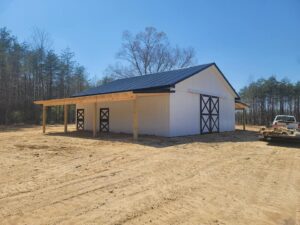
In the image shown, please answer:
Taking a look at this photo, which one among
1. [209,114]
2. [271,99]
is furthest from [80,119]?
[271,99]

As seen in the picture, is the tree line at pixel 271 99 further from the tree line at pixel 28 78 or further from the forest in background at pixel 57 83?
the tree line at pixel 28 78

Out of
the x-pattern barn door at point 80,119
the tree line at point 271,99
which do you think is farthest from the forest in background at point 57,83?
the x-pattern barn door at point 80,119

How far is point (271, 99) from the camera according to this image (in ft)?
120

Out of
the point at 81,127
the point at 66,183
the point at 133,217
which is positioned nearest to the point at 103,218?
the point at 133,217

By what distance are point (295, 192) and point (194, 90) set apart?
11522mm

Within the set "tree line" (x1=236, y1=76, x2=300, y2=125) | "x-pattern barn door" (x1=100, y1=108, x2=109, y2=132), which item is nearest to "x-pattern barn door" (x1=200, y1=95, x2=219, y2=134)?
"x-pattern barn door" (x1=100, y1=108, x2=109, y2=132)

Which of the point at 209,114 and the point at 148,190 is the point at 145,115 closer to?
the point at 209,114

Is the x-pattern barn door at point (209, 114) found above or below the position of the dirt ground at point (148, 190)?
above

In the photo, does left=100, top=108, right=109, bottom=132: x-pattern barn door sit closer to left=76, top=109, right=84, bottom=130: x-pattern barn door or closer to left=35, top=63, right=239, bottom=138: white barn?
left=35, top=63, right=239, bottom=138: white barn

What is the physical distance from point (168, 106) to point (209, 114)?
4.40 meters

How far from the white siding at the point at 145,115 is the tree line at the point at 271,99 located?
2608 cm

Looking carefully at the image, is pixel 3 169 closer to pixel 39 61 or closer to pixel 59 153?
pixel 59 153

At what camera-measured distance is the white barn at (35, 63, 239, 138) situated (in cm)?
1400

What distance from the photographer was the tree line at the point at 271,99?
117 ft
